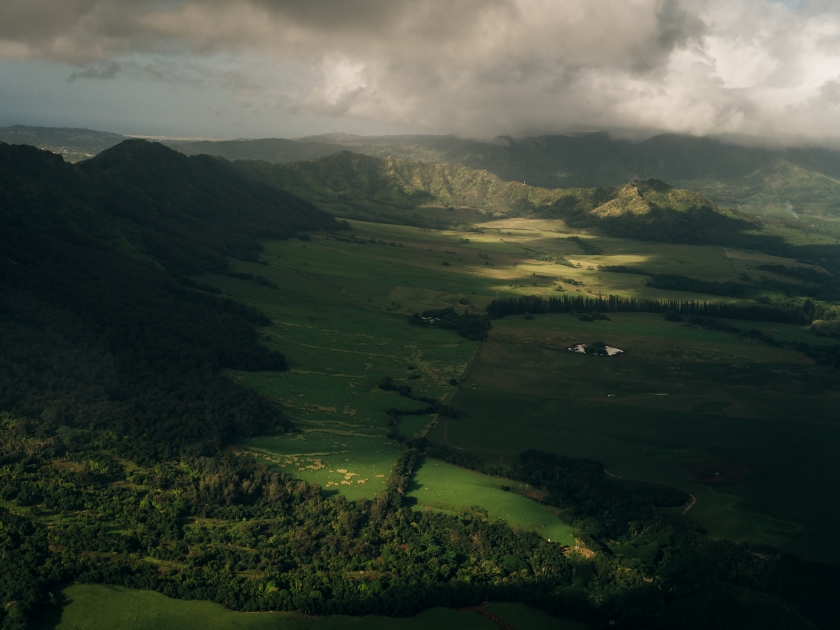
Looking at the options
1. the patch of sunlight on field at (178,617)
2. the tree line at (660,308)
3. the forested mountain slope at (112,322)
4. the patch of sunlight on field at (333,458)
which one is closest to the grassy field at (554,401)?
the patch of sunlight on field at (333,458)

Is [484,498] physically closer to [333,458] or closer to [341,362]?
[333,458]

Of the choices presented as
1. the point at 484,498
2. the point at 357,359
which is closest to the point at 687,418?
the point at 484,498

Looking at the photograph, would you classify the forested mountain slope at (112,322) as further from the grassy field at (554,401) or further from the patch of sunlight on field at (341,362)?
the grassy field at (554,401)

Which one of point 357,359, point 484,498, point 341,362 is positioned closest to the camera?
point 484,498

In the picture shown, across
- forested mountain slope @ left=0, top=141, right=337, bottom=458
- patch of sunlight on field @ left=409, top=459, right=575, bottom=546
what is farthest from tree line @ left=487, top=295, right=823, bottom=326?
patch of sunlight on field @ left=409, top=459, right=575, bottom=546

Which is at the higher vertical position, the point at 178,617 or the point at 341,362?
the point at 341,362

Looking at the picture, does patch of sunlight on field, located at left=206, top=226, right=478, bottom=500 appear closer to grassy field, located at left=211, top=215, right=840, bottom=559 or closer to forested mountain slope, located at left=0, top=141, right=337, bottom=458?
grassy field, located at left=211, top=215, right=840, bottom=559
